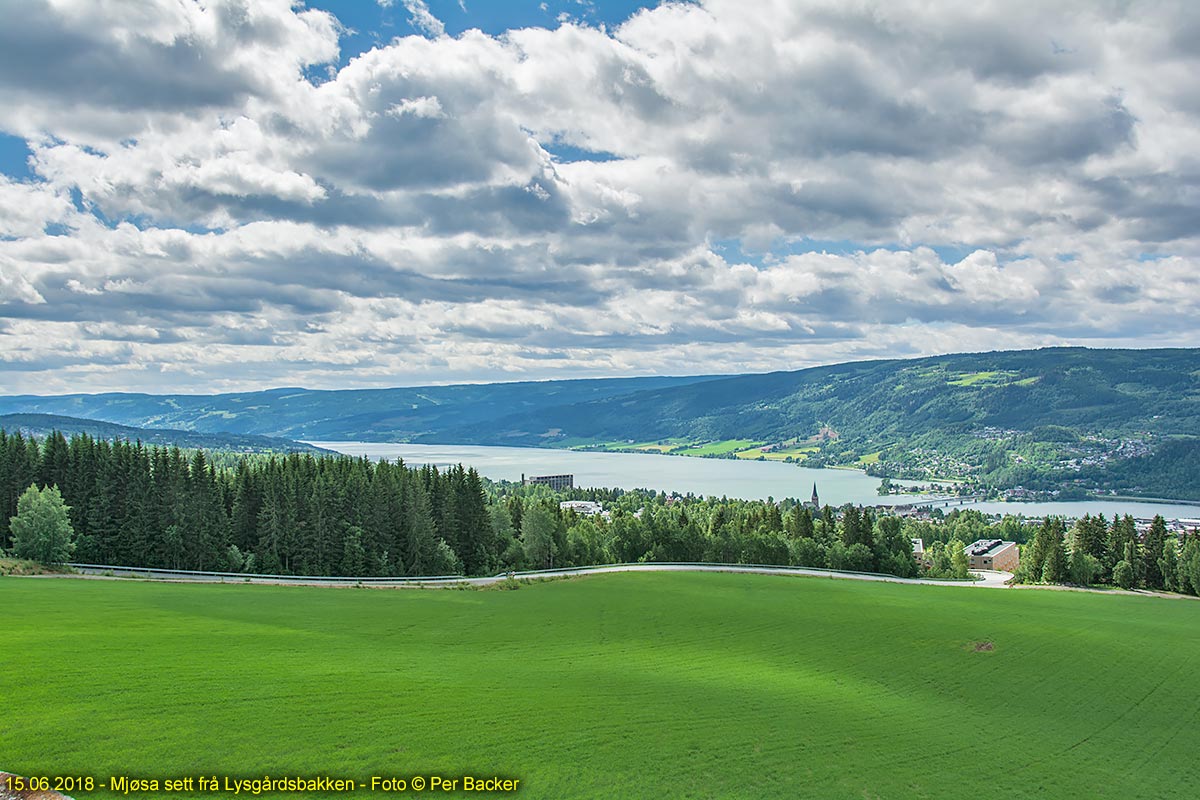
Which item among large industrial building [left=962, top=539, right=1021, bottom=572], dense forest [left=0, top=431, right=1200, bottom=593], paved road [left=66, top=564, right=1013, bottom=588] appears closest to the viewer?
paved road [left=66, top=564, right=1013, bottom=588]

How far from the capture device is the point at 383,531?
67.0 metres

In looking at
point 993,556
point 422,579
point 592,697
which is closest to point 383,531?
point 422,579

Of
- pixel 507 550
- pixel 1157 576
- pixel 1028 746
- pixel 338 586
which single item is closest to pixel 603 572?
pixel 507 550

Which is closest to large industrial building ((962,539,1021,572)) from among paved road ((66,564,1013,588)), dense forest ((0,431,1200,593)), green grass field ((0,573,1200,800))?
dense forest ((0,431,1200,593))

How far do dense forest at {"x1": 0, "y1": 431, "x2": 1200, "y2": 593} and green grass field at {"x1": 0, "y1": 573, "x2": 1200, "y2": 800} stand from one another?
21.5 m

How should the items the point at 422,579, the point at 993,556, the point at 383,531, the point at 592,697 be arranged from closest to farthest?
the point at 592,697 < the point at 422,579 < the point at 383,531 < the point at 993,556

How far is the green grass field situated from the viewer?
57.6 ft

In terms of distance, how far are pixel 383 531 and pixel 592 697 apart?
4723 cm

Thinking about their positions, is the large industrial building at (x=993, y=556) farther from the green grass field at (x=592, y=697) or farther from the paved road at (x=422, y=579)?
the green grass field at (x=592, y=697)

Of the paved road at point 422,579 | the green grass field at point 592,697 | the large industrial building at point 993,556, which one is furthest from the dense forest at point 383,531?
the large industrial building at point 993,556

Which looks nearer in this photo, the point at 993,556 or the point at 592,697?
the point at 592,697

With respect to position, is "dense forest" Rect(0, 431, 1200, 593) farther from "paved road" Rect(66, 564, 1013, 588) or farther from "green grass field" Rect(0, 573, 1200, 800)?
"green grass field" Rect(0, 573, 1200, 800)

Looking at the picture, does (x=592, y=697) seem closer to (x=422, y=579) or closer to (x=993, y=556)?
(x=422, y=579)

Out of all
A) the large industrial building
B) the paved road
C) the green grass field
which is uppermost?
the green grass field
